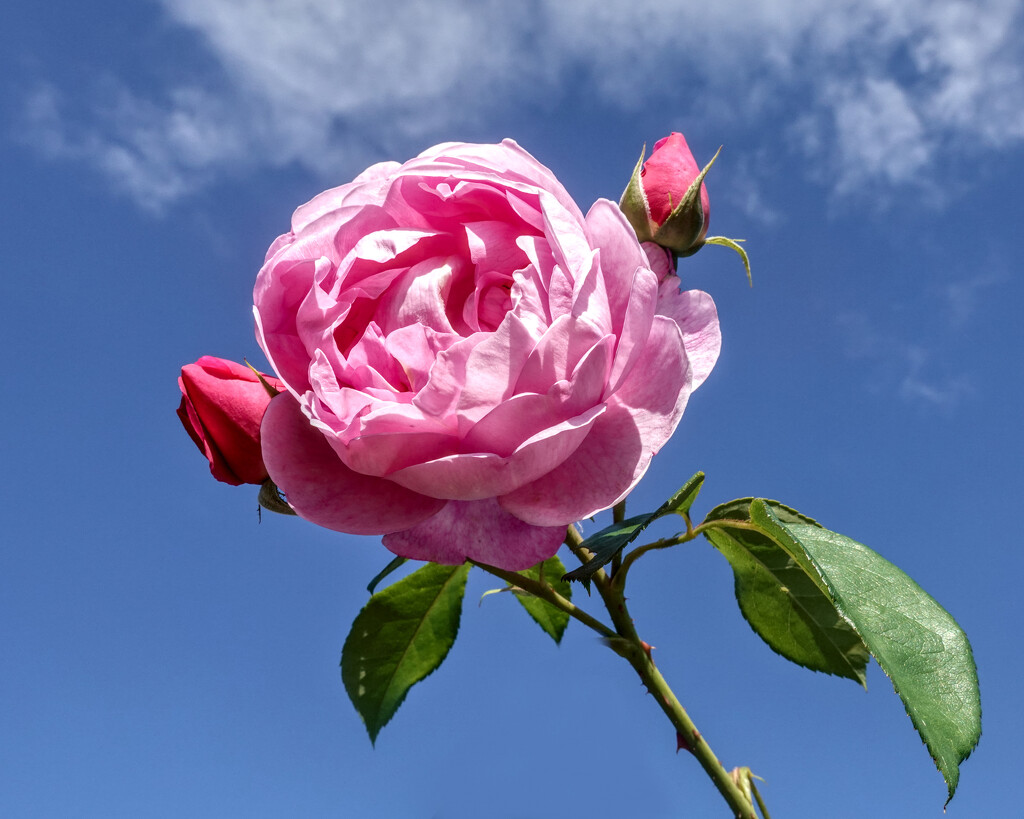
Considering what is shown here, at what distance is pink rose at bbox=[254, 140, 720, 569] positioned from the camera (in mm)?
1023

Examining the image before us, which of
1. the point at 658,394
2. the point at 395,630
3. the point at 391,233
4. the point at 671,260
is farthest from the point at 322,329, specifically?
the point at 395,630

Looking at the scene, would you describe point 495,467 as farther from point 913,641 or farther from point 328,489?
point 913,641

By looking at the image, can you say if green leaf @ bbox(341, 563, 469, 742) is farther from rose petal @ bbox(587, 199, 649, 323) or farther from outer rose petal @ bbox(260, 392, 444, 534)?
rose petal @ bbox(587, 199, 649, 323)

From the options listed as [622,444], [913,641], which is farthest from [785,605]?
[622,444]

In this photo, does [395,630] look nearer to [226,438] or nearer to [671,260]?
[226,438]

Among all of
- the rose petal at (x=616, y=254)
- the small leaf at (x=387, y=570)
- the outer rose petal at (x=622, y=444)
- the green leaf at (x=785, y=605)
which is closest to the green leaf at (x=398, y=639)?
the small leaf at (x=387, y=570)

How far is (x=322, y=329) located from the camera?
1.15 metres

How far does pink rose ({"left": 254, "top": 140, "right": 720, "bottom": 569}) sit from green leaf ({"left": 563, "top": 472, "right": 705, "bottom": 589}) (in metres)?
0.09

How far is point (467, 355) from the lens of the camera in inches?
41.0

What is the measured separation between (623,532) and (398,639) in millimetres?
675

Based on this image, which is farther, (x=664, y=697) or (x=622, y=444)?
(x=664, y=697)

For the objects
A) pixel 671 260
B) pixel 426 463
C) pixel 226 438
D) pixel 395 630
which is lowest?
pixel 426 463

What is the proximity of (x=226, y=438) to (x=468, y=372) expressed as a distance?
1.87 feet

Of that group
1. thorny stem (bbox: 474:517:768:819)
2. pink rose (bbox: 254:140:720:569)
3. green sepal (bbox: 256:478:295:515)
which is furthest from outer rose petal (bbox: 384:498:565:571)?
green sepal (bbox: 256:478:295:515)
